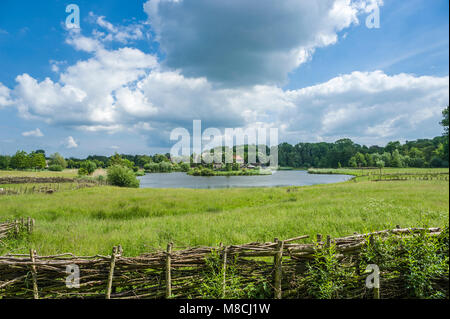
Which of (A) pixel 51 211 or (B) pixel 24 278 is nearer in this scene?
(B) pixel 24 278

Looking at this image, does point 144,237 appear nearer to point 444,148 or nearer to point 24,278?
point 24,278

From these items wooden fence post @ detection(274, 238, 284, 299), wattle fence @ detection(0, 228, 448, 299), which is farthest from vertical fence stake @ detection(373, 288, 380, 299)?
wooden fence post @ detection(274, 238, 284, 299)

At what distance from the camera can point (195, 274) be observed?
3512 millimetres

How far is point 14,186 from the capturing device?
31.3 ft

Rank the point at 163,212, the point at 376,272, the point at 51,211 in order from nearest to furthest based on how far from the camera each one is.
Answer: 1. the point at 376,272
2. the point at 51,211
3. the point at 163,212

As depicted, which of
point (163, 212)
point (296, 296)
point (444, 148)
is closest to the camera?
point (296, 296)

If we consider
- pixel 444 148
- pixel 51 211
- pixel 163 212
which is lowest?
pixel 163 212

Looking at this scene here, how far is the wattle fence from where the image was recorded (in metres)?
3.29

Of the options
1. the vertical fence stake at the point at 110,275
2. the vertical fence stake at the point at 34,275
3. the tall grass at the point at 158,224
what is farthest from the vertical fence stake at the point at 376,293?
the vertical fence stake at the point at 34,275

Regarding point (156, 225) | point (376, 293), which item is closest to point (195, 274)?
point (376, 293)

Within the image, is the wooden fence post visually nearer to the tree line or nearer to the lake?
the tree line

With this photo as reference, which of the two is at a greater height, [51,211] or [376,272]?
[376,272]
